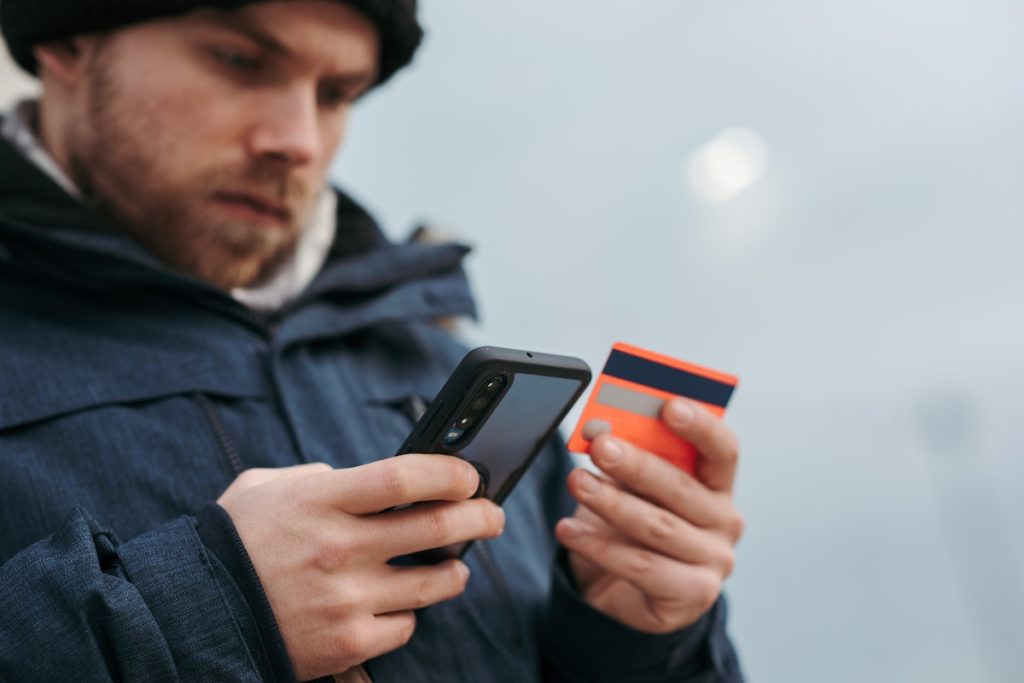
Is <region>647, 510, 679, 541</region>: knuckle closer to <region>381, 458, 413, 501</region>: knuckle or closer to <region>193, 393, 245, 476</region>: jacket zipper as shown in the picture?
<region>381, 458, 413, 501</region>: knuckle

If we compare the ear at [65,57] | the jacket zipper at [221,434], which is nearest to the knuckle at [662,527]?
the jacket zipper at [221,434]

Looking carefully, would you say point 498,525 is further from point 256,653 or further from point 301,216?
point 301,216

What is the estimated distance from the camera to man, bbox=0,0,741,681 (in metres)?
0.65

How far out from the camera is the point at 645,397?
844mm

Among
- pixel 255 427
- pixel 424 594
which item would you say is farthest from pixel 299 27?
pixel 424 594

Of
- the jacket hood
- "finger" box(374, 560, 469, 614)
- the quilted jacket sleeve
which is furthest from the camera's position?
the jacket hood

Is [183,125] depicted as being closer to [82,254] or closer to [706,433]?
[82,254]

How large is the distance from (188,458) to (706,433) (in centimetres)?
52

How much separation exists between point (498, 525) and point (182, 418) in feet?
1.19

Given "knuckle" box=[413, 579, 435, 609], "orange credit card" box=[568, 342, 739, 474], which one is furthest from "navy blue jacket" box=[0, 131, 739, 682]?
"orange credit card" box=[568, 342, 739, 474]

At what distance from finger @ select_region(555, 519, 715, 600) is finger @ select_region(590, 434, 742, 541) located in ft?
0.16

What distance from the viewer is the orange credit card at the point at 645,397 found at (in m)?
0.81

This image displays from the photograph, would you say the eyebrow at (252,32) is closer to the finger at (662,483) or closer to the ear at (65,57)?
the ear at (65,57)

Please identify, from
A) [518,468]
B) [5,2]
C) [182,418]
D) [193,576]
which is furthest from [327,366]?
[5,2]
